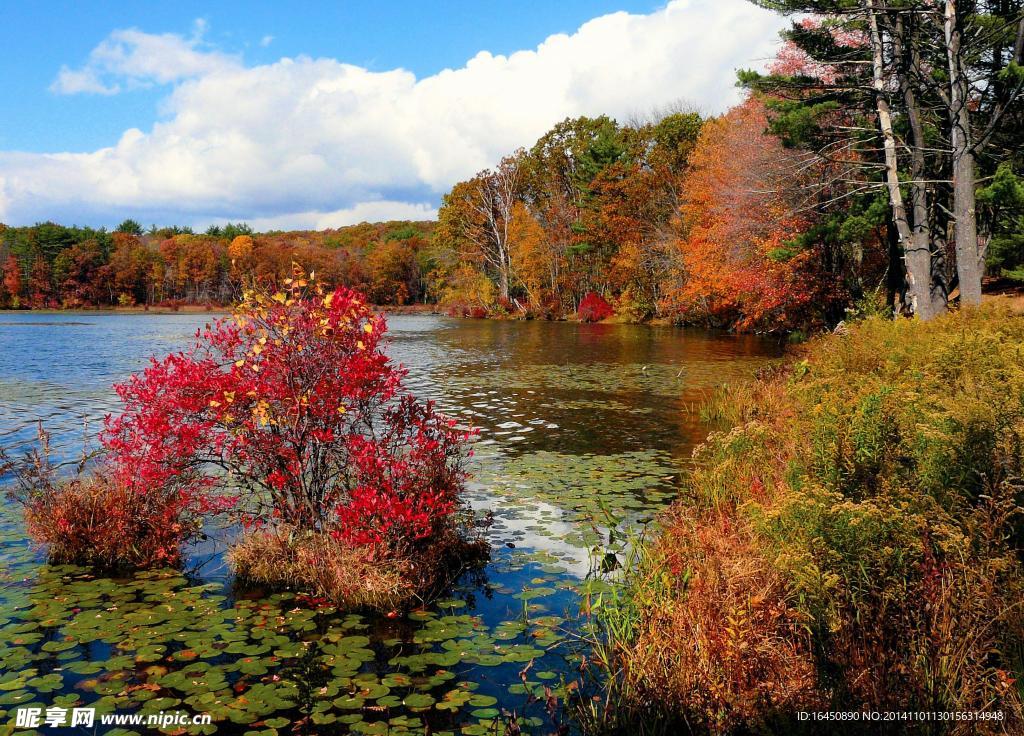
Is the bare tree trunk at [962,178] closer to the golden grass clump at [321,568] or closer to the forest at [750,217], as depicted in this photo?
the forest at [750,217]

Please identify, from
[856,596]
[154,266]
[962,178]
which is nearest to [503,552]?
[856,596]

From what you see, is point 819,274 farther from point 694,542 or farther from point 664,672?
point 664,672

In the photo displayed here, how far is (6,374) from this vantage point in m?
24.1

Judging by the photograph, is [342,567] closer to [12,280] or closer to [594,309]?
[594,309]

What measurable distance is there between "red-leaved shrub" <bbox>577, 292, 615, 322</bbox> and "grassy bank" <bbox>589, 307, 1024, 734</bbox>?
5581cm

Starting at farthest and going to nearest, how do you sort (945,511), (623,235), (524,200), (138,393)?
(524,200) → (623,235) → (138,393) → (945,511)

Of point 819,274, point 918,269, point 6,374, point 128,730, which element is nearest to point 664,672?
point 128,730

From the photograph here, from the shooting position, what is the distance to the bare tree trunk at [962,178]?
18281 millimetres

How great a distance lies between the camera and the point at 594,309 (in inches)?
2479

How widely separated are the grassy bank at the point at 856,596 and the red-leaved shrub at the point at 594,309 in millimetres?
55809

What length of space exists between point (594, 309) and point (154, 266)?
76.9 metres

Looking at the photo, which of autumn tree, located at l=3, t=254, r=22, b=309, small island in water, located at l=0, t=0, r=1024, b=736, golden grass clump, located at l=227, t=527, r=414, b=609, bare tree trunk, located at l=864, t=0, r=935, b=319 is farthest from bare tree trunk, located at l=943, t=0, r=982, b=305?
autumn tree, located at l=3, t=254, r=22, b=309

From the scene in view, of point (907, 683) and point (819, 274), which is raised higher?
point (819, 274)

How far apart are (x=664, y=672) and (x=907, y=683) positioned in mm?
1455
